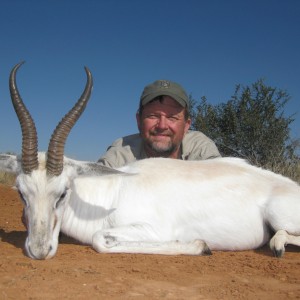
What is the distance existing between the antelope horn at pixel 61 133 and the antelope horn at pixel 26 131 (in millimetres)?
174

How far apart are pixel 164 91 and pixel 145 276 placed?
4.35 metres

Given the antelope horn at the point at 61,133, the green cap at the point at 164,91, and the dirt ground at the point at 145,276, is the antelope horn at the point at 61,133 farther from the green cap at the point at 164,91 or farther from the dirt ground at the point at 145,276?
the green cap at the point at 164,91

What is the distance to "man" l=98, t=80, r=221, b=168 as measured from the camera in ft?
25.1

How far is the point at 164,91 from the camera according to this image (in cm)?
757

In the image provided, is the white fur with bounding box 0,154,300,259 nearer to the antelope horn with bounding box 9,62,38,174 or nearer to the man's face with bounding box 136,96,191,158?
the antelope horn with bounding box 9,62,38,174

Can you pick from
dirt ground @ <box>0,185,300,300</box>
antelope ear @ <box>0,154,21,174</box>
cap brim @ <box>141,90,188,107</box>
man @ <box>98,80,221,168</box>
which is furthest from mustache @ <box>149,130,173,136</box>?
dirt ground @ <box>0,185,300,300</box>

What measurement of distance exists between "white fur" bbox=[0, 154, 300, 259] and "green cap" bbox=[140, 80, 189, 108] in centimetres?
200

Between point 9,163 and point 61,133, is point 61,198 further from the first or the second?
point 9,163

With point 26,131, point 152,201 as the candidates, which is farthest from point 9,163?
point 152,201

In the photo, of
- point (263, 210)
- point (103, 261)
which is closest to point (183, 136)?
point (263, 210)

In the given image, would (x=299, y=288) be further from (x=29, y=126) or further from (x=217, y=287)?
(x=29, y=126)

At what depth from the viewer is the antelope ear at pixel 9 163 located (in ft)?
18.4

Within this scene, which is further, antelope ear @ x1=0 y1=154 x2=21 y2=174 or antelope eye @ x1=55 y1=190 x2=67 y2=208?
antelope ear @ x1=0 y1=154 x2=21 y2=174

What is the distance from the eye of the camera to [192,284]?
362 centimetres
